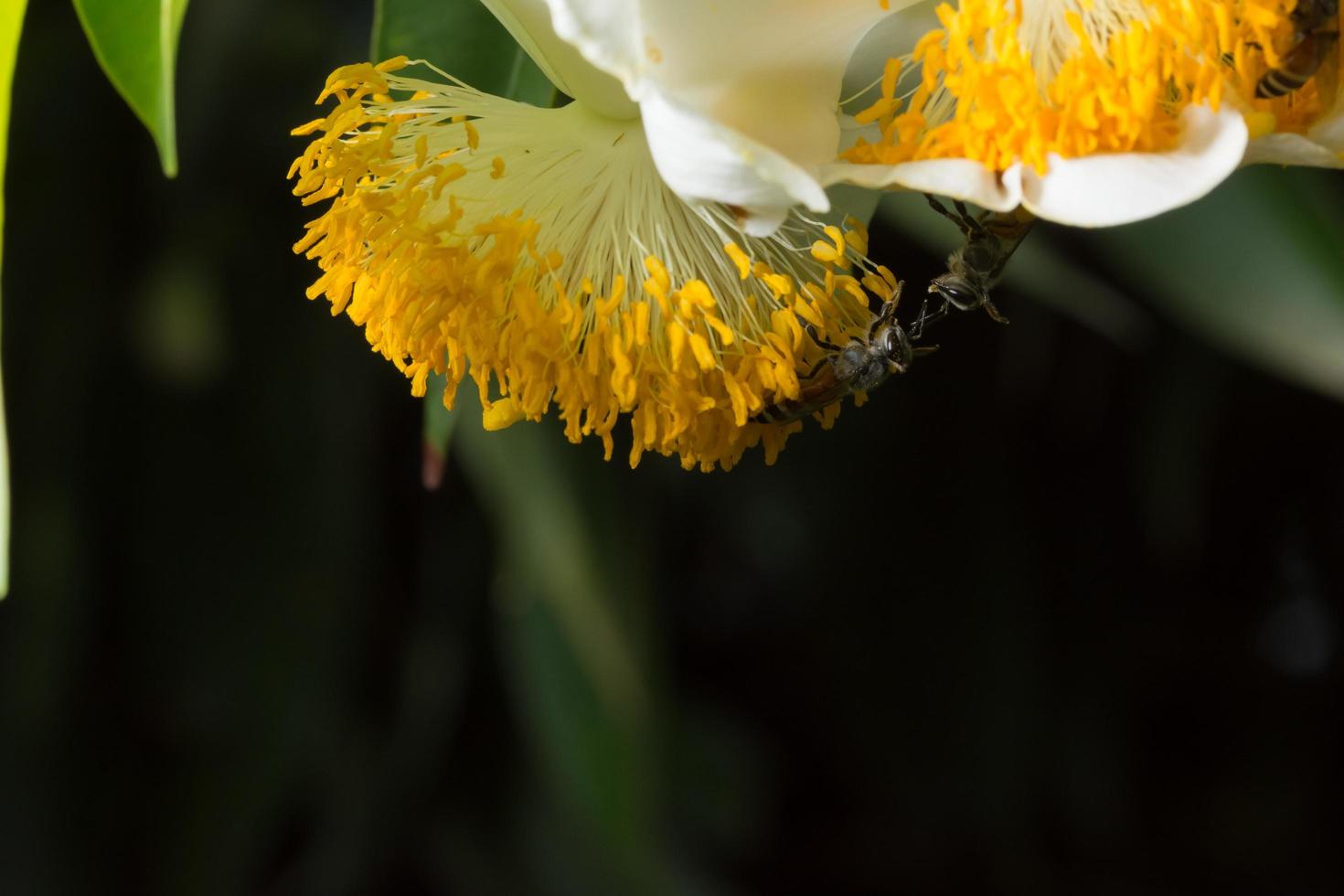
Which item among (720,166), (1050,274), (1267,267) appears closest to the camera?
(720,166)

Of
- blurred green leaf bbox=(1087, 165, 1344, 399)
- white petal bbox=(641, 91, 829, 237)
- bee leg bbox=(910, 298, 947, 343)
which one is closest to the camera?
white petal bbox=(641, 91, 829, 237)

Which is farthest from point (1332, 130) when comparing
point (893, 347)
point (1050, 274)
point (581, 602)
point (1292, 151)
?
point (581, 602)

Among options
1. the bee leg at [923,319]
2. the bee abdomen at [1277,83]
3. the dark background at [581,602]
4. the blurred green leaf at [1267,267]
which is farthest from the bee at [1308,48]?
the dark background at [581,602]

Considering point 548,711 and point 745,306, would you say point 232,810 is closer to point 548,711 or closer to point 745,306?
point 548,711

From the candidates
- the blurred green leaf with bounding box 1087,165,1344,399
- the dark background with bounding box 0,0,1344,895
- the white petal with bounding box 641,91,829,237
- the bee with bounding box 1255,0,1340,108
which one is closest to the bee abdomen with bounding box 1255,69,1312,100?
the bee with bounding box 1255,0,1340,108

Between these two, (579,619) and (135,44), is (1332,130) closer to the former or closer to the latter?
(135,44)

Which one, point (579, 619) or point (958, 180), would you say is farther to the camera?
point (579, 619)

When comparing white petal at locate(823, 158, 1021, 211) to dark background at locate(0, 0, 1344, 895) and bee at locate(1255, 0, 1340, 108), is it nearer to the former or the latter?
bee at locate(1255, 0, 1340, 108)
